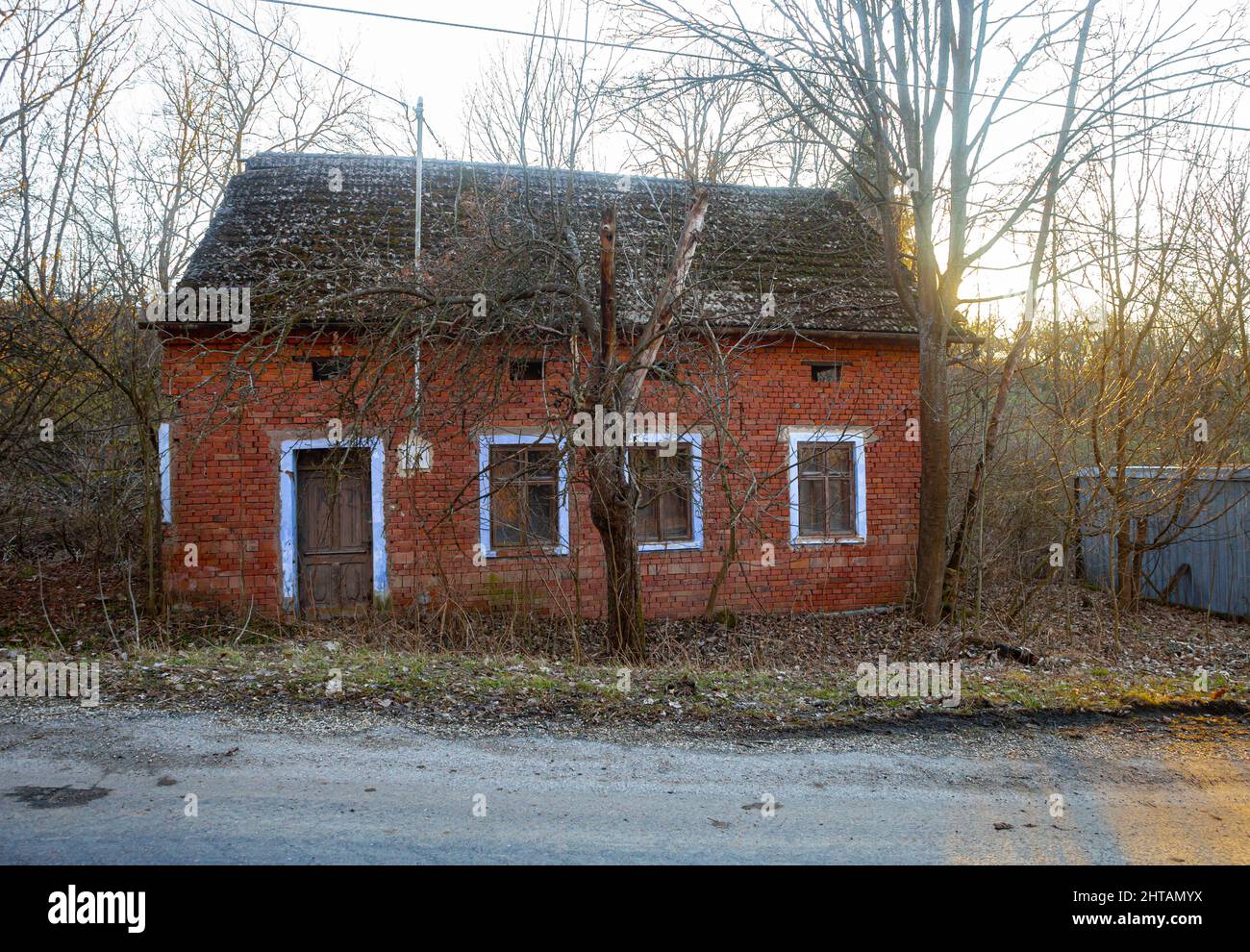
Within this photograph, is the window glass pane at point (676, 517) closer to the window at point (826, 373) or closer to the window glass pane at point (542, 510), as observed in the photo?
the window glass pane at point (542, 510)

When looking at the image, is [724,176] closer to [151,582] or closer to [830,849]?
[151,582]

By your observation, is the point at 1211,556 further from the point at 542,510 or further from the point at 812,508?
the point at 542,510

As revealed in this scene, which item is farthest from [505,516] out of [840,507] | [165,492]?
[840,507]

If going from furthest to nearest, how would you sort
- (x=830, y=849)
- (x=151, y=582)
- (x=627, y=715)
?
1. (x=151, y=582)
2. (x=627, y=715)
3. (x=830, y=849)

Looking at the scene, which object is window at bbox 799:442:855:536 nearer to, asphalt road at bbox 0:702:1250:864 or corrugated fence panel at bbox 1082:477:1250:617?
corrugated fence panel at bbox 1082:477:1250:617

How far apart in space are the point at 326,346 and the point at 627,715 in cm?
691

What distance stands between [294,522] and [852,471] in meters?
7.73

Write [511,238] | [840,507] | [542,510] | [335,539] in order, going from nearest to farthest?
[511,238] → [335,539] → [542,510] → [840,507]

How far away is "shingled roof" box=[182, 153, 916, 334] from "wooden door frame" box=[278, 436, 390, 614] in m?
1.75

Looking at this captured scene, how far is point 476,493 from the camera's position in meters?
11.1

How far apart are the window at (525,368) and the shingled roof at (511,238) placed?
0.83 meters

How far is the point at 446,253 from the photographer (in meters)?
10.8

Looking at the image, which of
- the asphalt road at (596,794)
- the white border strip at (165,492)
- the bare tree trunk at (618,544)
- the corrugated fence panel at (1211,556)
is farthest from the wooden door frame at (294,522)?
the corrugated fence panel at (1211,556)
